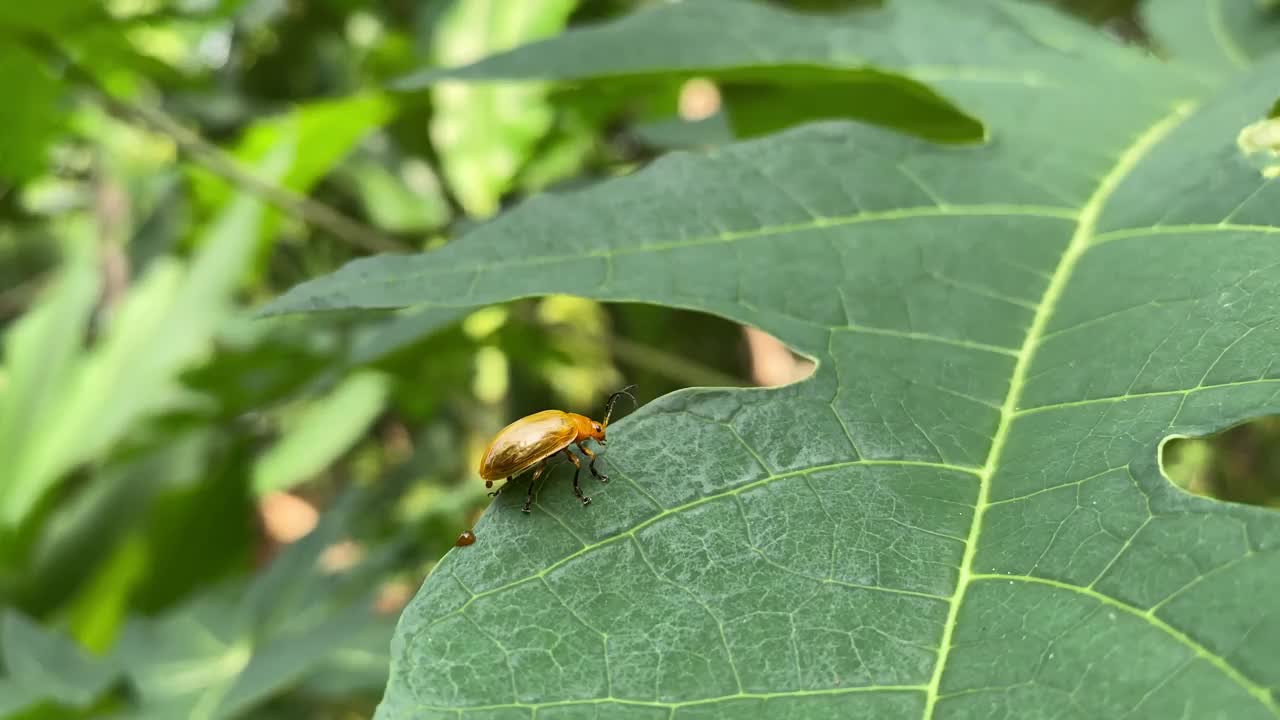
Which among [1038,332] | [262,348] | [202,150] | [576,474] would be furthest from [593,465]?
[202,150]

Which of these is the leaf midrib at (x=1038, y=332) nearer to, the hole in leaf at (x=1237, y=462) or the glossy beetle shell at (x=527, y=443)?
the glossy beetle shell at (x=527, y=443)

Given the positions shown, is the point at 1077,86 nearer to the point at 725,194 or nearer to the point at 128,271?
the point at 725,194

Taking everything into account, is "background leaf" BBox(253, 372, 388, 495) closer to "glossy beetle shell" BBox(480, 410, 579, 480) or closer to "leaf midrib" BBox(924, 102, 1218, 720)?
"glossy beetle shell" BBox(480, 410, 579, 480)

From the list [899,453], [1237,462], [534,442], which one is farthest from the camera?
[1237,462]

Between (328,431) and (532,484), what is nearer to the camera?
(532,484)

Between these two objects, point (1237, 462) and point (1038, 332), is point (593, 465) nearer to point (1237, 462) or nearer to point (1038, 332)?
point (1038, 332)

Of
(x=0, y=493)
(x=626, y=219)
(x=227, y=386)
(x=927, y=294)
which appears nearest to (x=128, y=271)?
(x=0, y=493)
